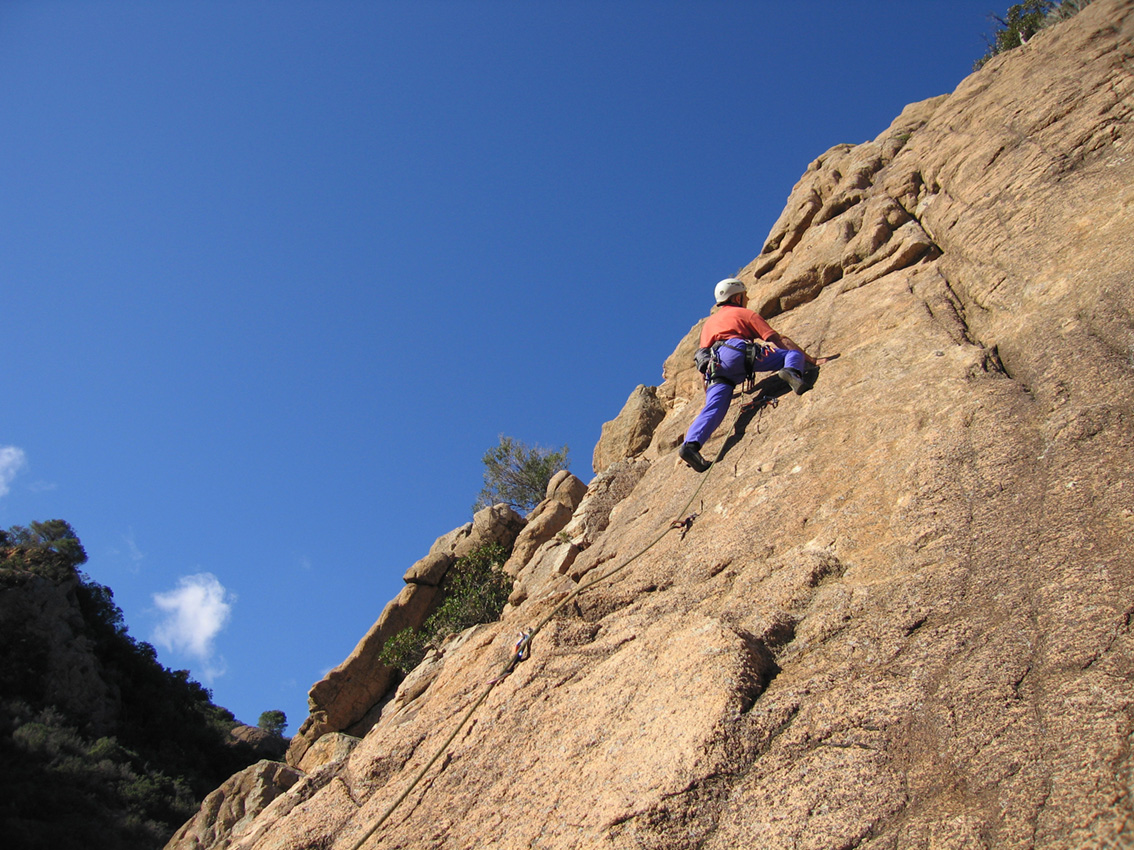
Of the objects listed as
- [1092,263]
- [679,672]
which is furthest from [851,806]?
[1092,263]

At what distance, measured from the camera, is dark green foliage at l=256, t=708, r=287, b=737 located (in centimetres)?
4394

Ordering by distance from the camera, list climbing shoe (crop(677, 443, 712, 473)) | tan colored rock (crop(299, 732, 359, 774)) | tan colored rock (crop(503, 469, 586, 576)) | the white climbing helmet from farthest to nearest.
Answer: tan colored rock (crop(503, 469, 586, 576)) < tan colored rock (crop(299, 732, 359, 774)) < the white climbing helmet < climbing shoe (crop(677, 443, 712, 473))

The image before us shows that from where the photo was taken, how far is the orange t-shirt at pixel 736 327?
8430 mm

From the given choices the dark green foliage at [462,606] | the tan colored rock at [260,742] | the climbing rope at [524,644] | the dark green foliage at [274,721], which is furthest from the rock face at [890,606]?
the dark green foliage at [274,721]

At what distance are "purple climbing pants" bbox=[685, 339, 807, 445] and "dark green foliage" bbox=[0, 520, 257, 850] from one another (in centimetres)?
1885

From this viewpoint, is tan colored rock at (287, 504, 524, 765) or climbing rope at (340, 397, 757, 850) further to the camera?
tan colored rock at (287, 504, 524, 765)

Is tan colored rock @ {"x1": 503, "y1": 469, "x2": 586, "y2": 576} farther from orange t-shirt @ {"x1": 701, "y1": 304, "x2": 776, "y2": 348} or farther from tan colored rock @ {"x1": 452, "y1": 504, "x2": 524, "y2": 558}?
orange t-shirt @ {"x1": 701, "y1": 304, "x2": 776, "y2": 348}

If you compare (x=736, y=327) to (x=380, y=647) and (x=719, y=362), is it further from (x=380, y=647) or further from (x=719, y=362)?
(x=380, y=647)

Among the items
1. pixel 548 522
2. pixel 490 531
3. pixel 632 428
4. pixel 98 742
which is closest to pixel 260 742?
pixel 98 742

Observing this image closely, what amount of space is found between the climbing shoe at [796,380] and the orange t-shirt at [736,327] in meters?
0.81

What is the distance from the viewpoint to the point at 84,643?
3019cm

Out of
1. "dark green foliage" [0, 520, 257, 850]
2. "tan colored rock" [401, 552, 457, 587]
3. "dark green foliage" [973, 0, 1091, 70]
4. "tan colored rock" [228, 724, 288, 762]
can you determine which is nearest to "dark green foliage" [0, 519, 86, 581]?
"dark green foliage" [0, 520, 257, 850]

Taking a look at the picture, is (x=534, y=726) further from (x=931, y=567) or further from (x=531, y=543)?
(x=531, y=543)

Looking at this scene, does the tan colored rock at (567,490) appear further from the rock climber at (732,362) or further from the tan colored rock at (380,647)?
the rock climber at (732,362)
